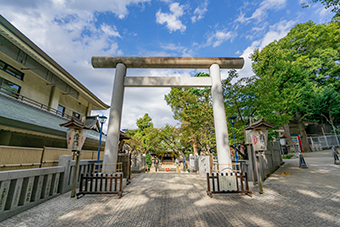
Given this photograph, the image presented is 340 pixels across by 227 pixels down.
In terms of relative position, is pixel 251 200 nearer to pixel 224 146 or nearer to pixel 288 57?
pixel 224 146

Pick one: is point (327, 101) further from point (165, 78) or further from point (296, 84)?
point (165, 78)

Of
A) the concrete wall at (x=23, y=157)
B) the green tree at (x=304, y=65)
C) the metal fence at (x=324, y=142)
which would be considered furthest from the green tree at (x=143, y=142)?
the metal fence at (x=324, y=142)

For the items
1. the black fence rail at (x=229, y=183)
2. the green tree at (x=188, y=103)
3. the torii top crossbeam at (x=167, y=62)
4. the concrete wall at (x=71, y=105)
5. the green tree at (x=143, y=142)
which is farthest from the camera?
the green tree at (x=143, y=142)

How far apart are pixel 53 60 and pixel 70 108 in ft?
21.2

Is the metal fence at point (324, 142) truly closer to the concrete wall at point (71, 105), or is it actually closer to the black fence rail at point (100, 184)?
the black fence rail at point (100, 184)

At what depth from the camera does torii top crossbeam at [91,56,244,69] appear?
310 inches

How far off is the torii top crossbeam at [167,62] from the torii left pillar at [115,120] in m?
0.45

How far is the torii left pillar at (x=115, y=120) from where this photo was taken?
21.9ft

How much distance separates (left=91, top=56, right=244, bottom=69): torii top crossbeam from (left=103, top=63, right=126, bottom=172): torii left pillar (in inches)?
17.7

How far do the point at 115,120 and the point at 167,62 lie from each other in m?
4.20

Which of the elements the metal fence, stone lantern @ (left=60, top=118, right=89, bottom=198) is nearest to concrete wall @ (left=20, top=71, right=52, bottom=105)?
stone lantern @ (left=60, top=118, right=89, bottom=198)

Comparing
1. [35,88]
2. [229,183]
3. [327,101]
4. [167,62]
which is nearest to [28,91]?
[35,88]

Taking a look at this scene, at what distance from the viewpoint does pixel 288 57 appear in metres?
22.4

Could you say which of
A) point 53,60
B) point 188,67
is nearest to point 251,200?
point 188,67
